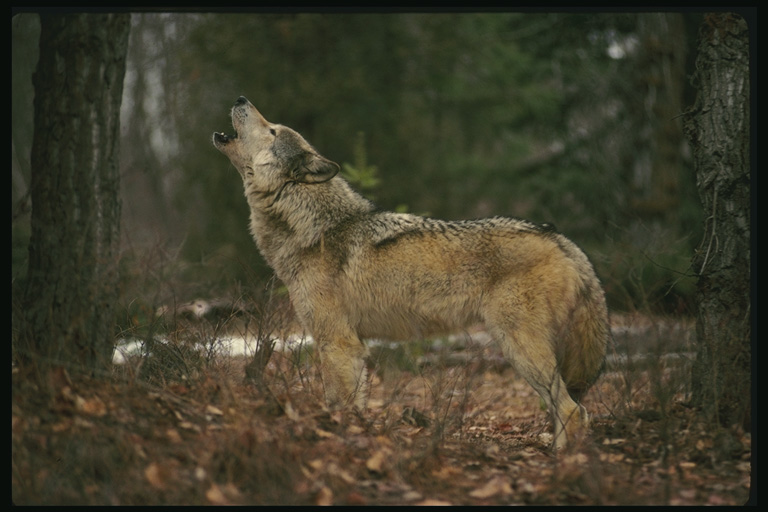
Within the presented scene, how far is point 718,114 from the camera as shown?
217 inches

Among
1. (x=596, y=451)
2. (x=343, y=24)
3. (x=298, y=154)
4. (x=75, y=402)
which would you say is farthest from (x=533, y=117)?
(x=75, y=402)

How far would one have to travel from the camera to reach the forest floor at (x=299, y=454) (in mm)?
4098

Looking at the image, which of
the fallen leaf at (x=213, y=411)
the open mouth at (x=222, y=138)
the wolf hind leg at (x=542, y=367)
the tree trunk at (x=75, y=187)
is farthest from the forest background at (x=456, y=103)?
the fallen leaf at (x=213, y=411)

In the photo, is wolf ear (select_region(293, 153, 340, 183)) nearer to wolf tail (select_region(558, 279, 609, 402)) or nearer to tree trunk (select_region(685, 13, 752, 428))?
wolf tail (select_region(558, 279, 609, 402))

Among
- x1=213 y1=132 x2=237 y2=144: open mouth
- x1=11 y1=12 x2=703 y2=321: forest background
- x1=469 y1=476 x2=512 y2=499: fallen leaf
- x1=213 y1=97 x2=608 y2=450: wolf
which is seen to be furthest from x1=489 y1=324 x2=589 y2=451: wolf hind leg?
x1=11 y1=12 x2=703 y2=321: forest background

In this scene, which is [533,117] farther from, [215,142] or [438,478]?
[438,478]

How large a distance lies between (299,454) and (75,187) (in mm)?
2639

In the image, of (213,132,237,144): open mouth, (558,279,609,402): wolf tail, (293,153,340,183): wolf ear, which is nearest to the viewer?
(558,279,609,402): wolf tail

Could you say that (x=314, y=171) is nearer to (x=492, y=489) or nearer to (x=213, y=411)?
(x=213, y=411)

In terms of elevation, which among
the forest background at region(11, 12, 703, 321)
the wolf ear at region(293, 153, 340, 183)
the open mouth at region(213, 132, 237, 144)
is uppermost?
the forest background at region(11, 12, 703, 321)

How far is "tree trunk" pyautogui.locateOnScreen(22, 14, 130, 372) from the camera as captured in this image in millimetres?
5035

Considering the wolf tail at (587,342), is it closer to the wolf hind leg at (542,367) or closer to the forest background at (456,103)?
the wolf hind leg at (542,367)

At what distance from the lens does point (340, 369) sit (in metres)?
6.14

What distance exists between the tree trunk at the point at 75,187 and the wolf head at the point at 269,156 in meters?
1.46
